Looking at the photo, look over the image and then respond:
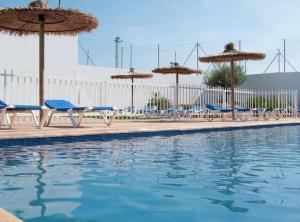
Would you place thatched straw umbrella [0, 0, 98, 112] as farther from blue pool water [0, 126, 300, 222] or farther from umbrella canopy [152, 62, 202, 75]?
umbrella canopy [152, 62, 202, 75]

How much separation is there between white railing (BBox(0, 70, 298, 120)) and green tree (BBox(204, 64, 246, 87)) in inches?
307

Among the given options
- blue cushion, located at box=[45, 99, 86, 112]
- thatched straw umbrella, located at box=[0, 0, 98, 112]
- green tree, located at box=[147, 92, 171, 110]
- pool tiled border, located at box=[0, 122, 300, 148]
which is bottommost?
pool tiled border, located at box=[0, 122, 300, 148]

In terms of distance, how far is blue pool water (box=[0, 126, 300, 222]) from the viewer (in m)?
2.70

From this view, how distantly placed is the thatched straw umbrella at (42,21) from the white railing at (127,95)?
2088 mm

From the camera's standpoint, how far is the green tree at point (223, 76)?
91.5 ft

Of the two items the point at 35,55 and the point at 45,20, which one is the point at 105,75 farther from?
the point at 45,20

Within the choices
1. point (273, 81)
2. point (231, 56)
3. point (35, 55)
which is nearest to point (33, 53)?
point (35, 55)

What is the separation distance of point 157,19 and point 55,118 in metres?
12.1

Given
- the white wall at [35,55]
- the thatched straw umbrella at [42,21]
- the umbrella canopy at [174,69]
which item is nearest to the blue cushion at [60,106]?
the thatched straw umbrella at [42,21]

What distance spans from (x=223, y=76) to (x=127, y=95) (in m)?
10.5

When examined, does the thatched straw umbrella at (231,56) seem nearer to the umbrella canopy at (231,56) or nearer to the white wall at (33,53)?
the umbrella canopy at (231,56)

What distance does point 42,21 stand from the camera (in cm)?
891

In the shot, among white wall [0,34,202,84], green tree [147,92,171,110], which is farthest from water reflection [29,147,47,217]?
green tree [147,92,171,110]

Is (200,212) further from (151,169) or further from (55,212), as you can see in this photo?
(151,169)
